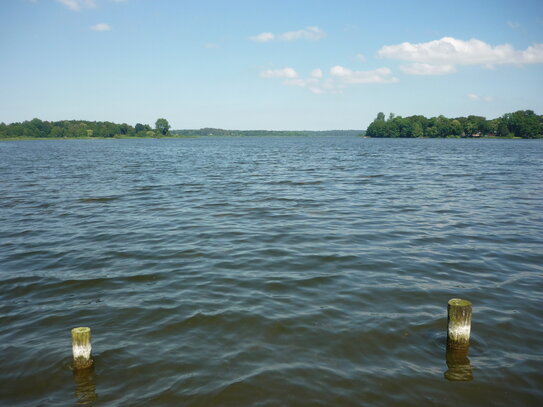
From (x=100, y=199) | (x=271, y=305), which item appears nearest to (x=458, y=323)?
(x=271, y=305)

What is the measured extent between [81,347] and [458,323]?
21.2 feet

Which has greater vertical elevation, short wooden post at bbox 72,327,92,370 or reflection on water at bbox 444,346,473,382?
short wooden post at bbox 72,327,92,370

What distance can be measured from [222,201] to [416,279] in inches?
560

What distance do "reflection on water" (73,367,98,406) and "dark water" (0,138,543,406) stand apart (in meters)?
0.03

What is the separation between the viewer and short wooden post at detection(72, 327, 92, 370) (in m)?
6.48

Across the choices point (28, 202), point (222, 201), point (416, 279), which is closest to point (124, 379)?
point (416, 279)

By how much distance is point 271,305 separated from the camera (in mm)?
9070

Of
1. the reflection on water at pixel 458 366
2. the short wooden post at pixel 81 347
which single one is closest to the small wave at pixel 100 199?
A: the short wooden post at pixel 81 347

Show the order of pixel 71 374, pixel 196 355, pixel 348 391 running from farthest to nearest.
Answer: pixel 196 355, pixel 71 374, pixel 348 391

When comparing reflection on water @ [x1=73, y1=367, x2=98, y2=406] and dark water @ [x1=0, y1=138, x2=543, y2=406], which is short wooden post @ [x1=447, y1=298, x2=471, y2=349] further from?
reflection on water @ [x1=73, y1=367, x2=98, y2=406]

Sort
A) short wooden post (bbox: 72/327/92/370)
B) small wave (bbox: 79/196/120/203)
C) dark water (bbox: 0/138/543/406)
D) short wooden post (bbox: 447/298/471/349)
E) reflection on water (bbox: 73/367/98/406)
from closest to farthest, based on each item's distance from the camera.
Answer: reflection on water (bbox: 73/367/98/406)
dark water (bbox: 0/138/543/406)
short wooden post (bbox: 72/327/92/370)
short wooden post (bbox: 447/298/471/349)
small wave (bbox: 79/196/120/203)

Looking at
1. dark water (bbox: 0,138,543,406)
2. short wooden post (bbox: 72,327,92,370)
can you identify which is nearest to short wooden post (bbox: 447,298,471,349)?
dark water (bbox: 0,138,543,406)

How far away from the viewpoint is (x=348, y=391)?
6.21 metres

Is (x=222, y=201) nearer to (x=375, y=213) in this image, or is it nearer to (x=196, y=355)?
(x=375, y=213)
